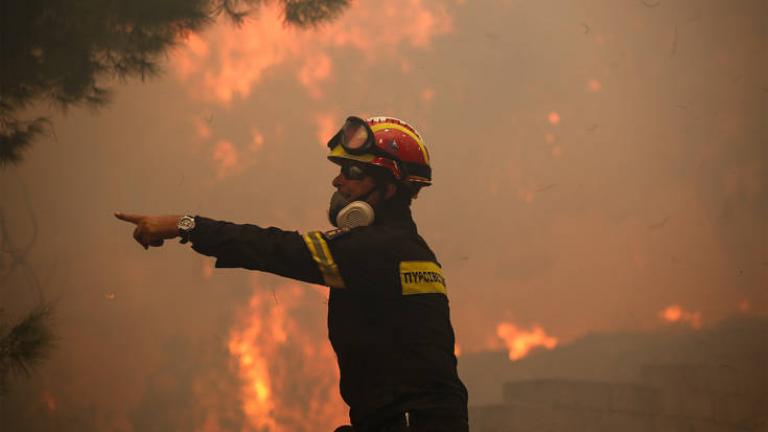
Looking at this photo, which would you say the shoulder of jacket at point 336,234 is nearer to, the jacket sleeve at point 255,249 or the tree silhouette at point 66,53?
the jacket sleeve at point 255,249

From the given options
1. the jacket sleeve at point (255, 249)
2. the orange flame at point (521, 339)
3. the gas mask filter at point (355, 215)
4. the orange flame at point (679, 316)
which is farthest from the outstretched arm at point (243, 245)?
the orange flame at point (679, 316)

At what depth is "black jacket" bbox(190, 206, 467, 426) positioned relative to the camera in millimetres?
1841

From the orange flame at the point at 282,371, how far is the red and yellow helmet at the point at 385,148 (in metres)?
1.56

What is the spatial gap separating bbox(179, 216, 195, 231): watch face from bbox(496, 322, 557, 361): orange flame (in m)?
2.25

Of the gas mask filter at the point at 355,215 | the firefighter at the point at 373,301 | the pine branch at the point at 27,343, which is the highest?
the pine branch at the point at 27,343

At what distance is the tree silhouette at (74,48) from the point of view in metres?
3.63

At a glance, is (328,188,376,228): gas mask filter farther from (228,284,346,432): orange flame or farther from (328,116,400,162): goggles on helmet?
(228,284,346,432): orange flame

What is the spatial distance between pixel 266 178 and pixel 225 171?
0.20 m

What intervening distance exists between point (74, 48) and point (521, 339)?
256 cm

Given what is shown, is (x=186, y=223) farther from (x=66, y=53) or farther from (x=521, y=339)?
(x=521, y=339)

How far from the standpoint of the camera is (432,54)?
400 centimetres

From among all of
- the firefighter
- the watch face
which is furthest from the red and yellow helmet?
the watch face

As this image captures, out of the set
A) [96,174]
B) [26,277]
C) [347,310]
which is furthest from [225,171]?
[347,310]

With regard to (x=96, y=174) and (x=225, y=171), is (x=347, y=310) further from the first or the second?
(x=96, y=174)
